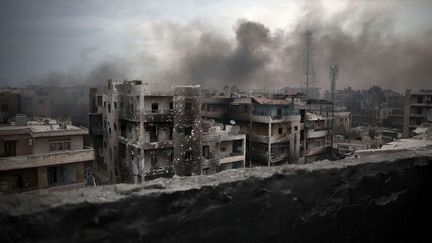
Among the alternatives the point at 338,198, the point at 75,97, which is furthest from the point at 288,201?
the point at 75,97

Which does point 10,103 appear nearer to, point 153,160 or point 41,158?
point 41,158

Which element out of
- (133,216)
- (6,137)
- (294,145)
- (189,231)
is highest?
(133,216)

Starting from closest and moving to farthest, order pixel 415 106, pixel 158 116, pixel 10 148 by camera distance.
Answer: pixel 10 148, pixel 158 116, pixel 415 106

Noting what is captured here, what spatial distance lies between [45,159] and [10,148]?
1.84m

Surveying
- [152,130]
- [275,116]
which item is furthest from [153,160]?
[275,116]

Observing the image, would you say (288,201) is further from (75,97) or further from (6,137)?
(75,97)

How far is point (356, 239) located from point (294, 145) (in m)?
27.5

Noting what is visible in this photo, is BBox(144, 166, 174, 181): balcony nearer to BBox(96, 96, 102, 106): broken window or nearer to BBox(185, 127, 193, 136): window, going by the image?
BBox(185, 127, 193, 136): window

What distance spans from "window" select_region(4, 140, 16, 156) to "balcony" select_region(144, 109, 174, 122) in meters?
7.60

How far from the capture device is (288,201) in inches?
138

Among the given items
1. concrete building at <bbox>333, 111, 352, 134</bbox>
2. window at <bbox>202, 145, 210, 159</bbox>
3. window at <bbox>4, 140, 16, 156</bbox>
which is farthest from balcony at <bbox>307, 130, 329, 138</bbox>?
window at <bbox>4, 140, 16, 156</bbox>

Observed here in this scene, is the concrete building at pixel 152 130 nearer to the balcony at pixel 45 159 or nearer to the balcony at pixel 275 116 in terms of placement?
the balcony at pixel 45 159

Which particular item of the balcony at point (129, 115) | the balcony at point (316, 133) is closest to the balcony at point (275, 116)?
the balcony at point (316, 133)

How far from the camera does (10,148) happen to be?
56.6ft
